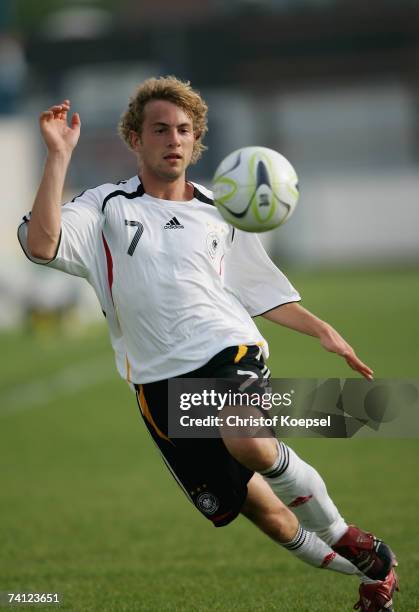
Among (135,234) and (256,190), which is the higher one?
(256,190)

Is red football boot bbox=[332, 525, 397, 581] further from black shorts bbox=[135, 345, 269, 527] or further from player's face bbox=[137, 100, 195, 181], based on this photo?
player's face bbox=[137, 100, 195, 181]

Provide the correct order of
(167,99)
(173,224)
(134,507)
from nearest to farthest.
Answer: (173,224) → (167,99) → (134,507)

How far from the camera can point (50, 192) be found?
4.88m

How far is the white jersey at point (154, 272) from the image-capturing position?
204 inches

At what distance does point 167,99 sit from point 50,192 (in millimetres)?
900

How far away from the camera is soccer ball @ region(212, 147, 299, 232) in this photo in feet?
16.4

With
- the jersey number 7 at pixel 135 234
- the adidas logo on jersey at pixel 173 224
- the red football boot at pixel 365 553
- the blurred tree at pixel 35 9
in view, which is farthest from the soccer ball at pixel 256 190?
the blurred tree at pixel 35 9

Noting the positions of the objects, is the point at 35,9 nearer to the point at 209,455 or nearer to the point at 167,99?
the point at 167,99

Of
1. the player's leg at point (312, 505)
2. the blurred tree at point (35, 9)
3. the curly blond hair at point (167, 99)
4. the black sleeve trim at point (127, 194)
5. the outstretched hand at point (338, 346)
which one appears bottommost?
the player's leg at point (312, 505)

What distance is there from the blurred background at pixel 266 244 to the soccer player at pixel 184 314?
58cm

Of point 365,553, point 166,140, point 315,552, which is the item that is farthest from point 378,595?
point 166,140

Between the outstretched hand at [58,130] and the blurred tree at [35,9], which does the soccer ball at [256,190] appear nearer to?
the outstretched hand at [58,130]

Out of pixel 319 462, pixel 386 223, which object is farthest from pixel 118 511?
pixel 386 223

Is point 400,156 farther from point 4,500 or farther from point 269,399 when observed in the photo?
point 269,399
